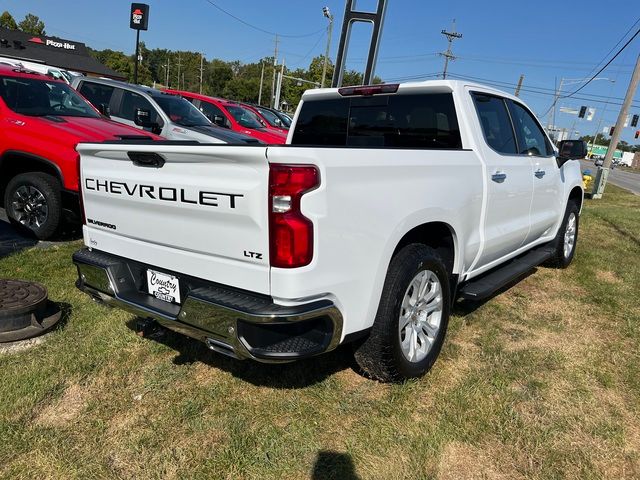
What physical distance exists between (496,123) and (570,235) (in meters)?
2.70

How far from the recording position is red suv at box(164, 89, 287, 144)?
482 inches

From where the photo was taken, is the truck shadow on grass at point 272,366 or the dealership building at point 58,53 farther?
the dealership building at point 58,53

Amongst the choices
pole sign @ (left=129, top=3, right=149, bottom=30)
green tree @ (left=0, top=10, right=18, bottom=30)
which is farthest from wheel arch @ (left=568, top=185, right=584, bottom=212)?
green tree @ (left=0, top=10, right=18, bottom=30)

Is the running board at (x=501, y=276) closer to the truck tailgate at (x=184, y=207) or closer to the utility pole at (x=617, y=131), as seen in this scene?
the truck tailgate at (x=184, y=207)

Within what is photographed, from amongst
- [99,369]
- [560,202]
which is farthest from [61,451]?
[560,202]

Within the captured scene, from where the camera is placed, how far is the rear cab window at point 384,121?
3689mm

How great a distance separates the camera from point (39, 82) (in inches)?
258

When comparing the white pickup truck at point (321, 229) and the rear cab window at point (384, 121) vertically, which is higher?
→ the rear cab window at point (384, 121)

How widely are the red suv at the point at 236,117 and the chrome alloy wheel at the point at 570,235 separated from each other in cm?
767

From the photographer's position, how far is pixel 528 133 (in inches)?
183

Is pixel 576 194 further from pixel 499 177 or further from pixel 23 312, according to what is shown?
pixel 23 312

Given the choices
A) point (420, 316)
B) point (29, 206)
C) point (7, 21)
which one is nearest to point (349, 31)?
point (29, 206)

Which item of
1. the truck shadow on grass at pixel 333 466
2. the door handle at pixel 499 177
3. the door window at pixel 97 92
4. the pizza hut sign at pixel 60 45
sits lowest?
the truck shadow on grass at pixel 333 466

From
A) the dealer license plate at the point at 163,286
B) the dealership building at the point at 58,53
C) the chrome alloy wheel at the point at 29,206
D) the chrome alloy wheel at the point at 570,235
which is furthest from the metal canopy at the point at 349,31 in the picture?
the dealership building at the point at 58,53
